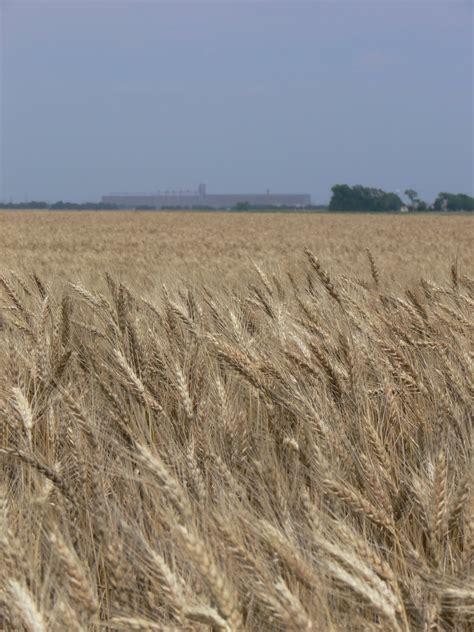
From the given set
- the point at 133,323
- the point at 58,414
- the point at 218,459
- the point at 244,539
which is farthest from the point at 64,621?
the point at 133,323

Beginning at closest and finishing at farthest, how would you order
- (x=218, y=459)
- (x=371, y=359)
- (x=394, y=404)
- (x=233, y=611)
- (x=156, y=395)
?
(x=233, y=611), (x=218, y=459), (x=394, y=404), (x=156, y=395), (x=371, y=359)

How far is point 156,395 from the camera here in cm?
197

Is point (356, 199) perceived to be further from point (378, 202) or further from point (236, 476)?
point (236, 476)

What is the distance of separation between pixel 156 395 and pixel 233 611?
104 cm

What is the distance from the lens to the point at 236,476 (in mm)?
1584

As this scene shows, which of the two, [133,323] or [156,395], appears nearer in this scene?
[156,395]

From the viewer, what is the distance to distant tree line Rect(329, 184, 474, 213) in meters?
92.2

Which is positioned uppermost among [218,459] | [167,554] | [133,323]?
[133,323]

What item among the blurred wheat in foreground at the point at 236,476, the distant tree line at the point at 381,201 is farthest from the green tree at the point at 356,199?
the blurred wheat in foreground at the point at 236,476

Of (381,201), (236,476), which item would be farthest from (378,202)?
(236,476)

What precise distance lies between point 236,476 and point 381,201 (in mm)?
97941

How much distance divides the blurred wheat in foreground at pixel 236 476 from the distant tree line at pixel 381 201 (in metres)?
91.2

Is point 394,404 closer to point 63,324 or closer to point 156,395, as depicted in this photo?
point 156,395

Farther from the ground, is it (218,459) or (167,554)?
(218,459)
